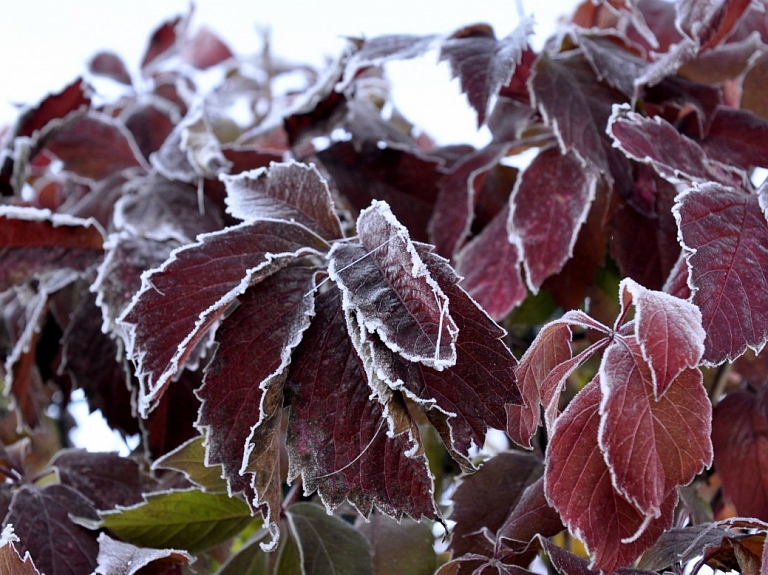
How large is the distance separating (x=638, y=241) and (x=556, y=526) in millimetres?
193

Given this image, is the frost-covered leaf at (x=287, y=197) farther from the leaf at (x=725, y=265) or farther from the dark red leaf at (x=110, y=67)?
the dark red leaf at (x=110, y=67)

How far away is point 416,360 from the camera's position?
11.2 inches

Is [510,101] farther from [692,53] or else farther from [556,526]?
[556,526]

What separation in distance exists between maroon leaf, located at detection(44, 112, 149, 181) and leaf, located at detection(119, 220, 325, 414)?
0.34m

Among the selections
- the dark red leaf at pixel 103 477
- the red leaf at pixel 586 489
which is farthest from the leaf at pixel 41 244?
the red leaf at pixel 586 489

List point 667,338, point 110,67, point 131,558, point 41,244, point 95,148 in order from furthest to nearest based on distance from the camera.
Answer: point 110,67 < point 95,148 < point 41,244 < point 131,558 < point 667,338

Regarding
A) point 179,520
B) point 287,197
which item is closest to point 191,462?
point 179,520

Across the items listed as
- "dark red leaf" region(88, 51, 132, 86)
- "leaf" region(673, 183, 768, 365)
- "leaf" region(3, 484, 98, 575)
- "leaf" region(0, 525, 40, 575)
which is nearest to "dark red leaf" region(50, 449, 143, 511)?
"leaf" region(3, 484, 98, 575)

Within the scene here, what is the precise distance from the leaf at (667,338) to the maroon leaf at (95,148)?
1.66ft

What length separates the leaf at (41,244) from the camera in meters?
0.47

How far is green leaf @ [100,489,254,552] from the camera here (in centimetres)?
44

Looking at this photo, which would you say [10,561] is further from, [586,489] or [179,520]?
[586,489]

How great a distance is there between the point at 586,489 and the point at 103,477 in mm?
324

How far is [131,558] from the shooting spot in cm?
39
